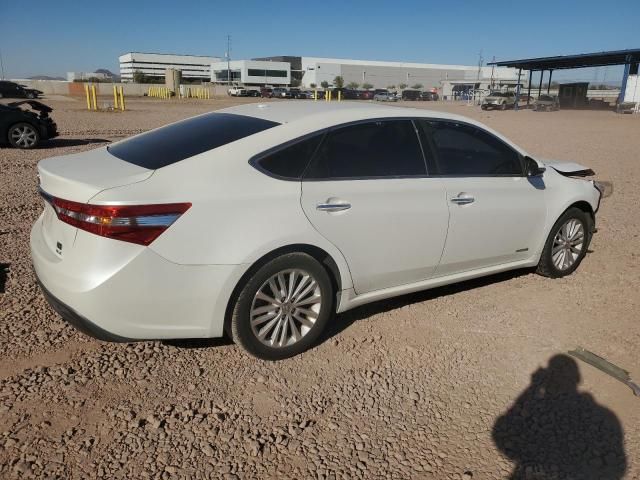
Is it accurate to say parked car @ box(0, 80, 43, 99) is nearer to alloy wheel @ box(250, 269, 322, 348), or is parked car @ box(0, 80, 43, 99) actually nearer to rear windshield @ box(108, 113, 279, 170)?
rear windshield @ box(108, 113, 279, 170)

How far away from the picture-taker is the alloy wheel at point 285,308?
10.5 ft

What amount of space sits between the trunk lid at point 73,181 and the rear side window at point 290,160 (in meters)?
0.68

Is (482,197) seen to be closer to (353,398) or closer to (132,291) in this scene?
(353,398)

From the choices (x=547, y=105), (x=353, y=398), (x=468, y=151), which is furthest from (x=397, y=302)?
(x=547, y=105)

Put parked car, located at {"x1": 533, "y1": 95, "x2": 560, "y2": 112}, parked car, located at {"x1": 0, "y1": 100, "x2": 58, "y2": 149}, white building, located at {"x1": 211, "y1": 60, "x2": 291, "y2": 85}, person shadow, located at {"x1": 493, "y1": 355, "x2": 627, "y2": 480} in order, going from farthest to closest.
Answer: white building, located at {"x1": 211, "y1": 60, "x2": 291, "y2": 85}, parked car, located at {"x1": 533, "y1": 95, "x2": 560, "y2": 112}, parked car, located at {"x1": 0, "y1": 100, "x2": 58, "y2": 149}, person shadow, located at {"x1": 493, "y1": 355, "x2": 627, "y2": 480}

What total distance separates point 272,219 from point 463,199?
5.25 feet

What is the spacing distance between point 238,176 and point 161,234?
0.57 meters

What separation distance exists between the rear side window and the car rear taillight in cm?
59

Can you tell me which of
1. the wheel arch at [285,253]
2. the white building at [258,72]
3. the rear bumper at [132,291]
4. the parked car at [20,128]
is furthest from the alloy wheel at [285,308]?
the white building at [258,72]

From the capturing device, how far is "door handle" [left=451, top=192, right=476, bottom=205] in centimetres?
391

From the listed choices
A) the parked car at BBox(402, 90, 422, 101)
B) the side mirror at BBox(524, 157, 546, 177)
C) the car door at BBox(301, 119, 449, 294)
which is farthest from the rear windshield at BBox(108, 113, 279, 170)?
the parked car at BBox(402, 90, 422, 101)

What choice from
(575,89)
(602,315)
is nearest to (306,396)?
(602,315)

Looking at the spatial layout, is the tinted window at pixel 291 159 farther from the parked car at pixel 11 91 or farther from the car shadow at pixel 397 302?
the parked car at pixel 11 91

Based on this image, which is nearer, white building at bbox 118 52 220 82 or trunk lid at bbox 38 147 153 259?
trunk lid at bbox 38 147 153 259
